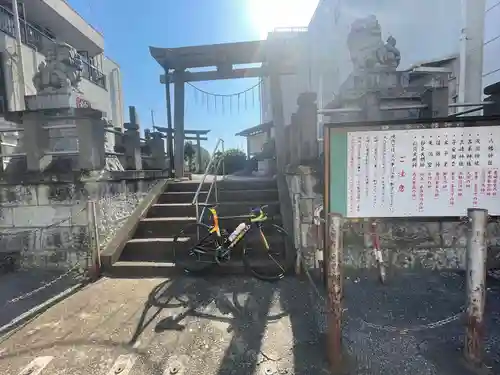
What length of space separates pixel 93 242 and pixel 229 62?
625 centimetres

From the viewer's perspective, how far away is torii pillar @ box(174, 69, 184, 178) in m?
9.25

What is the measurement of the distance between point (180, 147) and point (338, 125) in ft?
22.7

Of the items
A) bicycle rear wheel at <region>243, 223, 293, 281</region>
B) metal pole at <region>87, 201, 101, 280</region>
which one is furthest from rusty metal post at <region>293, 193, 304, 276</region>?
metal pole at <region>87, 201, 101, 280</region>

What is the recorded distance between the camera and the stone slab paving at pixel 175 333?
2.85 m

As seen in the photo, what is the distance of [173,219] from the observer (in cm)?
621

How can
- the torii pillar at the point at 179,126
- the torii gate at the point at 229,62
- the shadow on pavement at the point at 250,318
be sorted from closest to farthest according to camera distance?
1. the shadow on pavement at the point at 250,318
2. the torii gate at the point at 229,62
3. the torii pillar at the point at 179,126

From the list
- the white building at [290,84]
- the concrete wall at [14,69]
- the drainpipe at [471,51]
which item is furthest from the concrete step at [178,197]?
the white building at [290,84]

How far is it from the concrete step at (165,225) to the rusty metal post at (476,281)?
3529 mm

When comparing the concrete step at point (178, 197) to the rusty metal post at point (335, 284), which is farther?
the concrete step at point (178, 197)

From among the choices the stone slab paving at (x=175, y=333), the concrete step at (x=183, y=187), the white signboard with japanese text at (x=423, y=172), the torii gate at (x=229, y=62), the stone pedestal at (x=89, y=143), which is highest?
the torii gate at (x=229, y=62)

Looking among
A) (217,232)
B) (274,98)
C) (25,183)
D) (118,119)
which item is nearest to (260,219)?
(217,232)

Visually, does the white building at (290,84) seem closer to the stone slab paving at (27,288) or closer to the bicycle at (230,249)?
the bicycle at (230,249)

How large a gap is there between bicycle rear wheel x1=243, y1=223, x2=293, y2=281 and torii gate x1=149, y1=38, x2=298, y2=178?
331 centimetres

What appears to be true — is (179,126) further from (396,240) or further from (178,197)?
(396,240)
